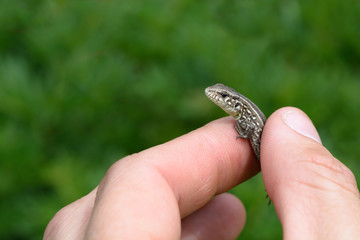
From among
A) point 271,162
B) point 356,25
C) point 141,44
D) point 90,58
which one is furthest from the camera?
point 356,25

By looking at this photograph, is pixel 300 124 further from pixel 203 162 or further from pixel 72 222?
pixel 72 222

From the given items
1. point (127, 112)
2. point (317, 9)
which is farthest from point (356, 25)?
point (127, 112)

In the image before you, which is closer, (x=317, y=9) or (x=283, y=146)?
(x=283, y=146)

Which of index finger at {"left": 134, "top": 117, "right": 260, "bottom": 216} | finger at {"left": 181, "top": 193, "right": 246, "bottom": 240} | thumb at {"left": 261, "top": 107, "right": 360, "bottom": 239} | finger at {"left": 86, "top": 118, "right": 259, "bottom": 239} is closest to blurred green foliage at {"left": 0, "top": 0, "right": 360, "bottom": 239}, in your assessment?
finger at {"left": 181, "top": 193, "right": 246, "bottom": 240}

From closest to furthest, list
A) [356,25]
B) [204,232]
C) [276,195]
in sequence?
[276,195] < [204,232] < [356,25]

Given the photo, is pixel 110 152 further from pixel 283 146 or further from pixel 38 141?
pixel 283 146

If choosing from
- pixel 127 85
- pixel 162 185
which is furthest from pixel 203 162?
pixel 127 85
